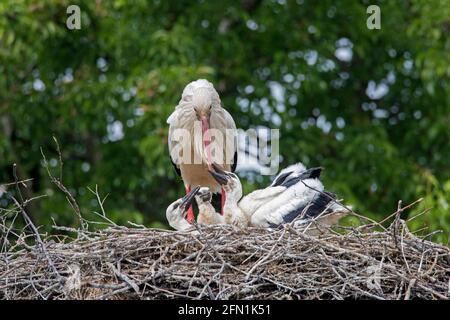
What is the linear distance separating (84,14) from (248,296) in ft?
19.1

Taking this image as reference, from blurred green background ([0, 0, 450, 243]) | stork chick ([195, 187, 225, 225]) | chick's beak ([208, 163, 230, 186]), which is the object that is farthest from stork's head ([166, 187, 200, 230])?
blurred green background ([0, 0, 450, 243])

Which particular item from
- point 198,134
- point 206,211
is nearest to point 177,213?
point 206,211

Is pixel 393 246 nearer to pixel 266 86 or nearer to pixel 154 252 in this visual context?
pixel 154 252

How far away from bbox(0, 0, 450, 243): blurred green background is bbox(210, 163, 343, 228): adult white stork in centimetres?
249

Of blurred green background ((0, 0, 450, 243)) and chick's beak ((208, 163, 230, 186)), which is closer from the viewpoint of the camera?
chick's beak ((208, 163, 230, 186))

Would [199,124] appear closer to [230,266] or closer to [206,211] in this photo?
[206,211]

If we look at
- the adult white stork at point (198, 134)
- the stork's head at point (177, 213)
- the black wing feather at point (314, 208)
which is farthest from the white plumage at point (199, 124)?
the black wing feather at point (314, 208)

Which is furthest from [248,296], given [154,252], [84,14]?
[84,14]

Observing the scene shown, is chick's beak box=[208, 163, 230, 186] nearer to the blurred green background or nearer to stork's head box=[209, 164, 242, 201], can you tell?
stork's head box=[209, 164, 242, 201]

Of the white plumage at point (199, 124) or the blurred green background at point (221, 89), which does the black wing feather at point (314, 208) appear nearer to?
the white plumage at point (199, 124)

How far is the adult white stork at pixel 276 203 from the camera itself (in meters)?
7.29

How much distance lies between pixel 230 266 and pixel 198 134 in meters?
2.19

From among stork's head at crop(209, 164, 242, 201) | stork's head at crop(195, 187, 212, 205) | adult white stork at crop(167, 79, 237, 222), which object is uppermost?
adult white stork at crop(167, 79, 237, 222)

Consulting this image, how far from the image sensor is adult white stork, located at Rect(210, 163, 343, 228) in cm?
729
